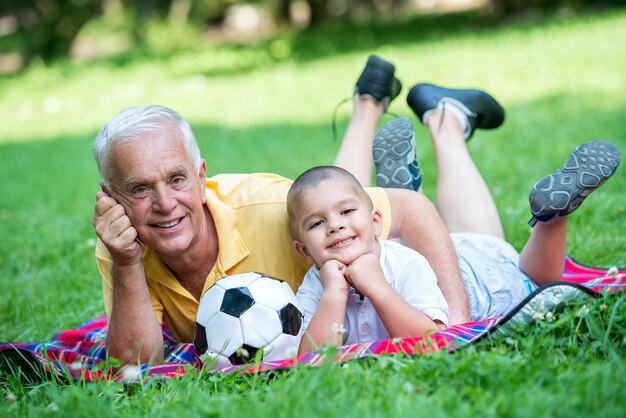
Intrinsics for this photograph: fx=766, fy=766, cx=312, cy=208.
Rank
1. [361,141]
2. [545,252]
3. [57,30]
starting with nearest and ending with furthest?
1. [545,252]
2. [361,141]
3. [57,30]

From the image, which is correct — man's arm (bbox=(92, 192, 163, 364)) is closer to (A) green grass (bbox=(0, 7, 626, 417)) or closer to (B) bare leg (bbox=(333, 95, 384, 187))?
(A) green grass (bbox=(0, 7, 626, 417))

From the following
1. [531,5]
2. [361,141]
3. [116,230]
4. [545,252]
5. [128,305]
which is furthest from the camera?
[531,5]

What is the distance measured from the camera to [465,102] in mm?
4750

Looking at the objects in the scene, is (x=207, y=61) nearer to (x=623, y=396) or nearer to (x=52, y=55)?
(x=52, y=55)

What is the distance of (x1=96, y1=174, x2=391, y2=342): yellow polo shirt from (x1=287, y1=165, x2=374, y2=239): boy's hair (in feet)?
0.62

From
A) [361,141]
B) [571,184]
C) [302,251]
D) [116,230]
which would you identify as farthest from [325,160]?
[116,230]

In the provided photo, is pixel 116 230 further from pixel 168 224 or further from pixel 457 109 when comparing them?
pixel 457 109

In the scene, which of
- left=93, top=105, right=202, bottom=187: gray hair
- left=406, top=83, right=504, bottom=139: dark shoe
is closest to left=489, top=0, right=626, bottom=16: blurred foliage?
left=406, top=83, right=504, bottom=139: dark shoe

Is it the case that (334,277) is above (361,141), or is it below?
below

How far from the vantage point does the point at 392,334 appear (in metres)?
3.06

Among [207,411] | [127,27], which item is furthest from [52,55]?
[207,411]

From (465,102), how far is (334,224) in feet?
6.29

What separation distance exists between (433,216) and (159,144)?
134 cm

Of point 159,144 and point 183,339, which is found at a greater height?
point 159,144
